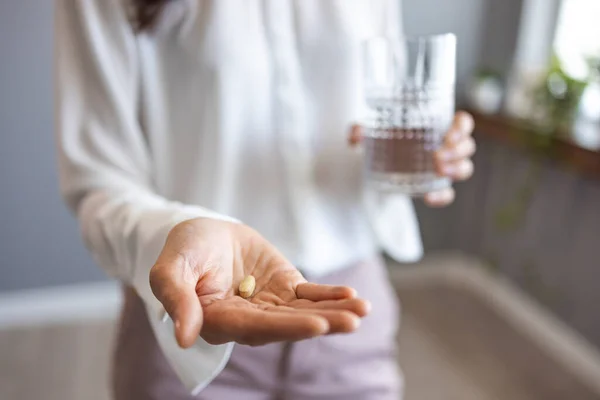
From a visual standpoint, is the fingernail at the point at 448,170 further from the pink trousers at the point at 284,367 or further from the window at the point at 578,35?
the window at the point at 578,35

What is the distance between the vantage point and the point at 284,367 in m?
0.60

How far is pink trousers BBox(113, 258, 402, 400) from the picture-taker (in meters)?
0.58

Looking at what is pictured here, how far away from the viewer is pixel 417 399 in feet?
4.87

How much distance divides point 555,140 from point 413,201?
1.80ft

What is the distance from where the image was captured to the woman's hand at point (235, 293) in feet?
1.10

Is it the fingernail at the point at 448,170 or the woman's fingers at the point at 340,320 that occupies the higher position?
the woman's fingers at the point at 340,320

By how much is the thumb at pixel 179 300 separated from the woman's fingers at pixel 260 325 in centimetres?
1

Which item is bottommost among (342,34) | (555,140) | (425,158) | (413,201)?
(413,201)

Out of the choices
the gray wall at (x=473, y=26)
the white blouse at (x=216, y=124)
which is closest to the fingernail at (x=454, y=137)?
the white blouse at (x=216, y=124)

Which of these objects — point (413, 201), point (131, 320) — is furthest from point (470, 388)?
point (131, 320)

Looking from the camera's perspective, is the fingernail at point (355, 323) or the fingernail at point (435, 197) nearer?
the fingernail at point (355, 323)

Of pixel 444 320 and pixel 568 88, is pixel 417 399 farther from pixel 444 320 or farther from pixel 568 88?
pixel 568 88

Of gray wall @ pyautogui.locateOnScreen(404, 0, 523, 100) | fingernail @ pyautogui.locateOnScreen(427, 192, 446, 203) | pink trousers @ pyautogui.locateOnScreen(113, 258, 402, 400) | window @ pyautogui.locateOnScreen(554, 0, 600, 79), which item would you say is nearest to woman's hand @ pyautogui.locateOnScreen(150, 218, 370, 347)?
pink trousers @ pyautogui.locateOnScreen(113, 258, 402, 400)

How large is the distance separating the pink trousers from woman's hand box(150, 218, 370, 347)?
0.18 meters
